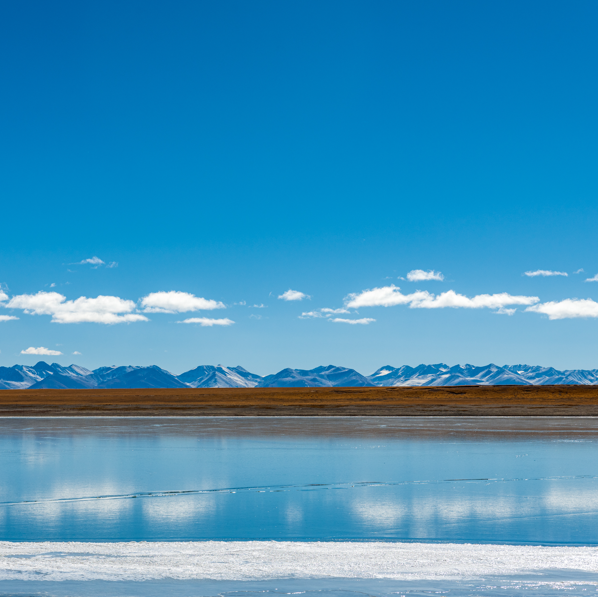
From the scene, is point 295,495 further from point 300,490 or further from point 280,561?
point 280,561

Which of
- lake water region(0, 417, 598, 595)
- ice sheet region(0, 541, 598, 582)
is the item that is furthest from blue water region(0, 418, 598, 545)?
ice sheet region(0, 541, 598, 582)

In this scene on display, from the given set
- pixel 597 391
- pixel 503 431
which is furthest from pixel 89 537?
pixel 597 391

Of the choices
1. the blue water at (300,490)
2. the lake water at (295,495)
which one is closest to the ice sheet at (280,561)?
the lake water at (295,495)

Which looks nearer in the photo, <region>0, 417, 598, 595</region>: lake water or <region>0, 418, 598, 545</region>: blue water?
<region>0, 417, 598, 595</region>: lake water

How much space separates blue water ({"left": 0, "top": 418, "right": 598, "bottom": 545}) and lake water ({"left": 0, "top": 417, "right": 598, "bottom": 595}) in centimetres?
4

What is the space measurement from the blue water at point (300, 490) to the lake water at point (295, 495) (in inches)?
1.7

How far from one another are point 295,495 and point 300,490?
1.87ft

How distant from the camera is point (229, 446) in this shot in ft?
74.3

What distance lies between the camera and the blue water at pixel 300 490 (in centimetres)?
1009

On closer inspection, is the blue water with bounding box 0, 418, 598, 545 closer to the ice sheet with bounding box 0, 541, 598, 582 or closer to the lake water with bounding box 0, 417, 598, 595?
the lake water with bounding box 0, 417, 598, 595

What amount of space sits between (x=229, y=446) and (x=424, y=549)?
47.7 feet

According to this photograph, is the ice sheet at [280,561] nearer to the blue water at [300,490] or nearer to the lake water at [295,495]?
the lake water at [295,495]

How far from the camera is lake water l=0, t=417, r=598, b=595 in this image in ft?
→ 31.5

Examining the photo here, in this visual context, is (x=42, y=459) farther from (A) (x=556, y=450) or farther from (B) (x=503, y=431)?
(B) (x=503, y=431)
